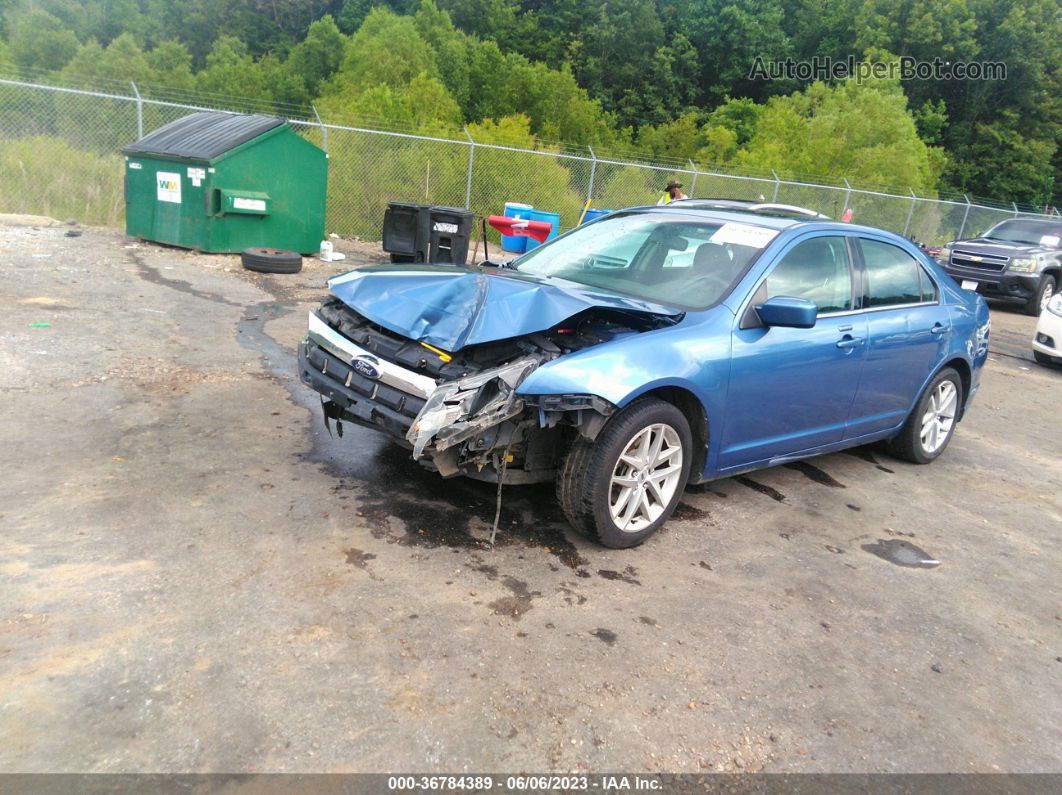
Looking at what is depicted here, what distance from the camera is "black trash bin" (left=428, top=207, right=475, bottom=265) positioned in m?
11.9

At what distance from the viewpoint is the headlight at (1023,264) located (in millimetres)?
15133

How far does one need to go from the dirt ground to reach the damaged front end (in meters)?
0.46

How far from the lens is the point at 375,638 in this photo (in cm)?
306

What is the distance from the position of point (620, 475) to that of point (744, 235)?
1763mm

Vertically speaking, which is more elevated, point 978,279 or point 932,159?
point 932,159

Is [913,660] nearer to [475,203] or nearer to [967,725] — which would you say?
[967,725]

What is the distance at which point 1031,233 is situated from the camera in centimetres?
1616

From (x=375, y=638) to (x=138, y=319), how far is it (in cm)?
547

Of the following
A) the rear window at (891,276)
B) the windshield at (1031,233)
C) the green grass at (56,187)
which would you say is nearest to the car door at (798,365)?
the rear window at (891,276)

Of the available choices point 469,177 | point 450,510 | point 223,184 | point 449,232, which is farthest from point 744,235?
point 469,177

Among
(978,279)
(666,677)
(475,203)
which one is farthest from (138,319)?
(978,279)

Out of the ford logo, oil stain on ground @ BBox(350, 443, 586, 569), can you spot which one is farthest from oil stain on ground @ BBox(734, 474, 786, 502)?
the ford logo

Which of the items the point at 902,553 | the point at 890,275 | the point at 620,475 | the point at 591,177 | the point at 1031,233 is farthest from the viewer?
the point at 591,177
